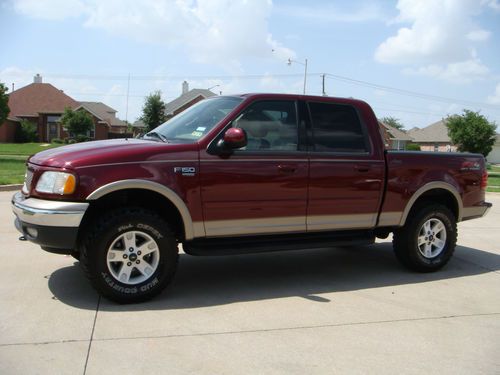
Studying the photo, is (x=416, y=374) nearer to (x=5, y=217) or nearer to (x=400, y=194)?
(x=400, y=194)

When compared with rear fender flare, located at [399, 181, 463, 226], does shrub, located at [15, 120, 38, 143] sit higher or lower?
higher

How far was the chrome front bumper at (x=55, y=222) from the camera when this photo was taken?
4465 millimetres

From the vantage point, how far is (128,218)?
472cm

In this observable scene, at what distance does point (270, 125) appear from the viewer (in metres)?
5.48

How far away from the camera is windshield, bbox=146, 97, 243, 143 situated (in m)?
5.28

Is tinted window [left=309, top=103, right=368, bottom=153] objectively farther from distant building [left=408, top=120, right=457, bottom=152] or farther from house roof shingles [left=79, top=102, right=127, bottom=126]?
distant building [left=408, top=120, right=457, bottom=152]

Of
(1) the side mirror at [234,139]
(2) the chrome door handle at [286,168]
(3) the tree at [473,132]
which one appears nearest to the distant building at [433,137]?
(3) the tree at [473,132]

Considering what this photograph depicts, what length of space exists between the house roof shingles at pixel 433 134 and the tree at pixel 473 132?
1403 inches

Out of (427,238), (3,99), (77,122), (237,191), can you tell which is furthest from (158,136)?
(77,122)

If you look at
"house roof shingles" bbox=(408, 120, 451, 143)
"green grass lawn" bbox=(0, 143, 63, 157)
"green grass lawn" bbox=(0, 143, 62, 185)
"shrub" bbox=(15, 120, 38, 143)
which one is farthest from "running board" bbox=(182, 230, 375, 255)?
"house roof shingles" bbox=(408, 120, 451, 143)

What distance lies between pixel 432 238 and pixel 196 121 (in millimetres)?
3213

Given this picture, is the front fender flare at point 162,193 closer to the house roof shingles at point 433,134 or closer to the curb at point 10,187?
the curb at point 10,187

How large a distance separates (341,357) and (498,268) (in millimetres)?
4008

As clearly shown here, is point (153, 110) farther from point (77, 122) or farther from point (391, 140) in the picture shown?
point (391, 140)
